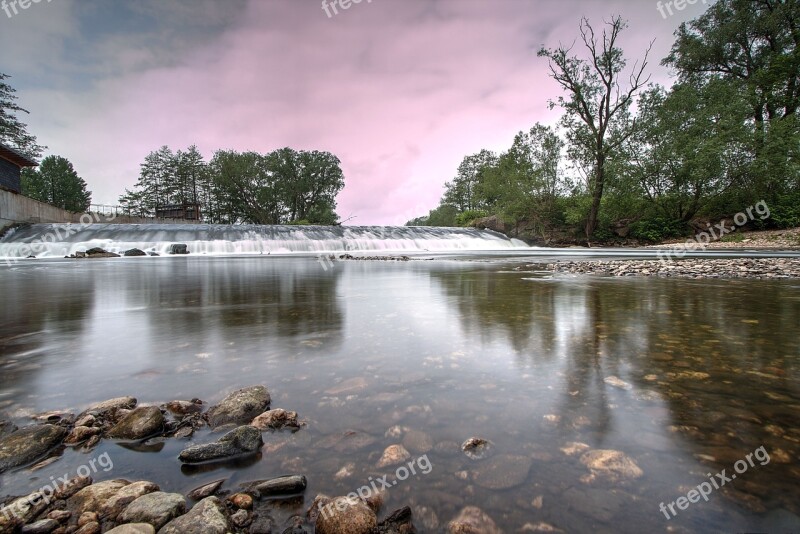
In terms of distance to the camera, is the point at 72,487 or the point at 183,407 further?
the point at 183,407

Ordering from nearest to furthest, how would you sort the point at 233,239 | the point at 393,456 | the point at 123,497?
1. the point at 123,497
2. the point at 393,456
3. the point at 233,239

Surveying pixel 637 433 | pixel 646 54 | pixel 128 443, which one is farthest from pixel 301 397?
pixel 646 54

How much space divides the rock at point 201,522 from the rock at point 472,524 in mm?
652

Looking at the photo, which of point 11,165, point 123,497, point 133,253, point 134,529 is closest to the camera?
point 134,529

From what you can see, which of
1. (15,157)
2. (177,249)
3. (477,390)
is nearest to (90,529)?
(477,390)

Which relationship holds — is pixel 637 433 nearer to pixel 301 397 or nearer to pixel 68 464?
pixel 301 397

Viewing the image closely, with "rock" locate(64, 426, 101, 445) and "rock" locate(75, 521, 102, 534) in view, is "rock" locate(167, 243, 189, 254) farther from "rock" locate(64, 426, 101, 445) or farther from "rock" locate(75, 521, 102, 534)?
"rock" locate(75, 521, 102, 534)

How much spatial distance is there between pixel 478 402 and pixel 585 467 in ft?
1.90

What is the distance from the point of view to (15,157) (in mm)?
26109

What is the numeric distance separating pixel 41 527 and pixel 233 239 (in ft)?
83.8

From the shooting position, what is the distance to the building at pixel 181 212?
55.2 meters

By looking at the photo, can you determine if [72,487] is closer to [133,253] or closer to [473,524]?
[473,524]

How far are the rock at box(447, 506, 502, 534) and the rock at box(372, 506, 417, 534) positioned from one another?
12 cm

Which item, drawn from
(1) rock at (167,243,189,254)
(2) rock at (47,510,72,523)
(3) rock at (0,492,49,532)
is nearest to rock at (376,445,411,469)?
(2) rock at (47,510,72,523)
